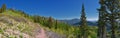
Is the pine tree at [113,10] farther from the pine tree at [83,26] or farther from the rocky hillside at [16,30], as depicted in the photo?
the pine tree at [83,26]

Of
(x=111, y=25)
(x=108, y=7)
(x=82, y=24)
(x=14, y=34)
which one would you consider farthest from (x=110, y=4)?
(x=82, y=24)

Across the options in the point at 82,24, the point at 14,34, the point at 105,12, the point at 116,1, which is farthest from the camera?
the point at 82,24

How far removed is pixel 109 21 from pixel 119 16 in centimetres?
152

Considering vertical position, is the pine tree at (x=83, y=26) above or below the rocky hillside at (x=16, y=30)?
below

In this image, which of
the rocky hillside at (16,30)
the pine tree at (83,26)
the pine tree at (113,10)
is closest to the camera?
the rocky hillside at (16,30)

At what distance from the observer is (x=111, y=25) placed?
3709 centimetres

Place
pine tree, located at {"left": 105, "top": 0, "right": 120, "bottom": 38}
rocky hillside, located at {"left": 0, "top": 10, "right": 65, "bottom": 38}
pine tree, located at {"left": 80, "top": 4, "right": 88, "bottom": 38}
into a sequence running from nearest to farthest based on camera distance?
rocky hillside, located at {"left": 0, "top": 10, "right": 65, "bottom": 38} < pine tree, located at {"left": 105, "top": 0, "right": 120, "bottom": 38} < pine tree, located at {"left": 80, "top": 4, "right": 88, "bottom": 38}

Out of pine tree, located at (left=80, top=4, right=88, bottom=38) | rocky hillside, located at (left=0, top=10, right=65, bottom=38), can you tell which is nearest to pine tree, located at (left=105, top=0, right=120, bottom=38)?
rocky hillside, located at (left=0, top=10, right=65, bottom=38)

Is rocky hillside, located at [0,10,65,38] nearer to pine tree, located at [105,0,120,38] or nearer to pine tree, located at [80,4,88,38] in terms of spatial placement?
pine tree, located at [105,0,120,38]

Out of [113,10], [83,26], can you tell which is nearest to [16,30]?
[113,10]

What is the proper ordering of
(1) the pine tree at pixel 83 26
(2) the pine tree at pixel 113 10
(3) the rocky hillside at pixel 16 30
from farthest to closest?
(1) the pine tree at pixel 83 26
(2) the pine tree at pixel 113 10
(3) the rocky hillside at pixel 16 30

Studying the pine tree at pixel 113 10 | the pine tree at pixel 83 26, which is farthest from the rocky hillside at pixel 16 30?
the pine tree at pixel 83 26

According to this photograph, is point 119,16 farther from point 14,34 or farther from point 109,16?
point 14,34

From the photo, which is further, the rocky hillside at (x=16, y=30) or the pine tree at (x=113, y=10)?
the pine tree at (x=113, y=10)
